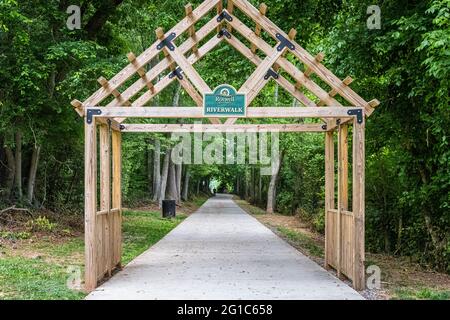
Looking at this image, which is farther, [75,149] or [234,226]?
[234,226]

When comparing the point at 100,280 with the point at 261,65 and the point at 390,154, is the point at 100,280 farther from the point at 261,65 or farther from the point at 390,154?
the point at 390,154

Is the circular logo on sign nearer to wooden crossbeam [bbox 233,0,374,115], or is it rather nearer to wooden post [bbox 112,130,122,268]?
wooden crossbeam [bbox 233,0,374,115]

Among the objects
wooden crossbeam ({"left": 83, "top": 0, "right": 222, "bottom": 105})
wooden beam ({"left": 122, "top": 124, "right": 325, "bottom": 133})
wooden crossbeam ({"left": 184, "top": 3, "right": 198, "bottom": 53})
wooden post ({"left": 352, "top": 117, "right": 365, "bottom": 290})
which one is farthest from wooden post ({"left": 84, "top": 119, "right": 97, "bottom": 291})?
wooden post ({"left": 352, "top": 117, "right": 365, "bottom": 290})

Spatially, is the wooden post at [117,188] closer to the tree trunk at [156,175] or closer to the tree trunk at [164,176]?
the tree trunk at [156,175]

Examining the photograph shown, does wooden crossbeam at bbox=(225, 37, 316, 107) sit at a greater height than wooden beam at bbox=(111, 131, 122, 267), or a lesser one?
greater

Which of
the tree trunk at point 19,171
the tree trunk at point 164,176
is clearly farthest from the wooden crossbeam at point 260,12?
the tree trunk at point 164,176

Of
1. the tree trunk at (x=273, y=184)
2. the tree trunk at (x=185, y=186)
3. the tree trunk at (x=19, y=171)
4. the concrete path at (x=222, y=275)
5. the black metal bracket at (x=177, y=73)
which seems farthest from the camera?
the tree trunk at (x=185, y=186)

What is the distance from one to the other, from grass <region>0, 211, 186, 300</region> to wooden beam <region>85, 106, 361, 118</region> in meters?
2.95

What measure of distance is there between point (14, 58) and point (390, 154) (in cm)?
1005

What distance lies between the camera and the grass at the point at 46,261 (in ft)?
27.1

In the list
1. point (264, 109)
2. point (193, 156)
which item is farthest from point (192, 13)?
point (193, 156)

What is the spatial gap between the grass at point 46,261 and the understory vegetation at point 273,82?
0.05m

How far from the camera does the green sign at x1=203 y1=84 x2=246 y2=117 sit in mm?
9016

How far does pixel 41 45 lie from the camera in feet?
46.5
